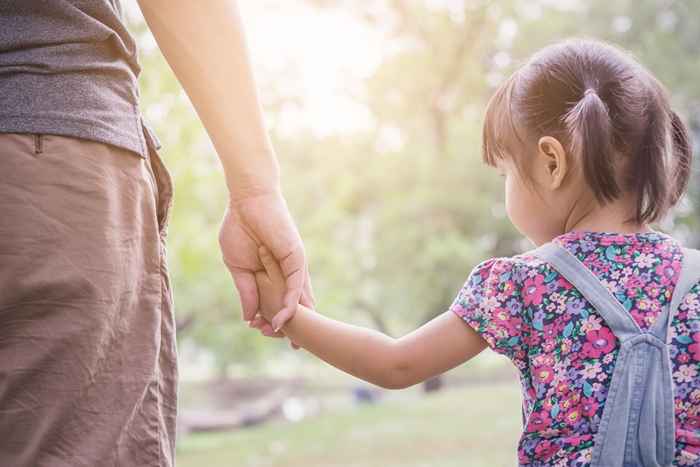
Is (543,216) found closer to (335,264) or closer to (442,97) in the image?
(335,264)

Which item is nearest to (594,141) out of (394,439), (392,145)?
(394,439)

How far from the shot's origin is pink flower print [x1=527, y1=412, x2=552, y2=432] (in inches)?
57.8

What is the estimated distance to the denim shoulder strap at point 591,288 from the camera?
57.7 inches

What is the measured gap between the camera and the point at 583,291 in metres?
1.49

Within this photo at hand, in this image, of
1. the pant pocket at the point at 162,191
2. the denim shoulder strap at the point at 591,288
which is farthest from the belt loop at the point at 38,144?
the denim shoulder strap at the point at 591,288

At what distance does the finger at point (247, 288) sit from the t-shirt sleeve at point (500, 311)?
0.46 meters

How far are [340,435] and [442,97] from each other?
Answer: 7.45m

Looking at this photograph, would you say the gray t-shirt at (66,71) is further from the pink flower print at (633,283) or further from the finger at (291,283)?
the pink flower print at (633,283)

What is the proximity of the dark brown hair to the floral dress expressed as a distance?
0.10 metres

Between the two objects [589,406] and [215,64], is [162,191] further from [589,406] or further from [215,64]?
[589,406]

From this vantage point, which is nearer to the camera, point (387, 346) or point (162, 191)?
point (162, 191)

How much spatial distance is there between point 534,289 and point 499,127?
344 millimetres

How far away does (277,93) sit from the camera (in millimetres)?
14086

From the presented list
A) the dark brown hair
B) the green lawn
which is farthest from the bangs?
the green lawn
